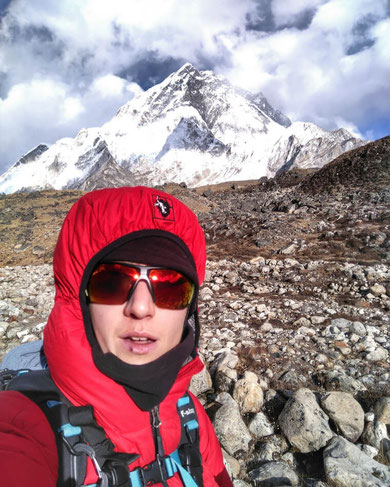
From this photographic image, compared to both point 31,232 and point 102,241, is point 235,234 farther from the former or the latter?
point 31,232

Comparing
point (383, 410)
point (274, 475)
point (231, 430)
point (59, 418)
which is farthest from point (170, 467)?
point (383, 410)

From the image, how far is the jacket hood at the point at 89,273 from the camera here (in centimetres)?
135

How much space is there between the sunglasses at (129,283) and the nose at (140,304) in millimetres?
21

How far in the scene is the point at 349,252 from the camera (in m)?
8.12

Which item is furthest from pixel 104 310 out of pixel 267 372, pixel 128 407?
pixel 267 372

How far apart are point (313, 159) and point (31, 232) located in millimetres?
160166

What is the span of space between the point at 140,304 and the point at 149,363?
311 millimetres

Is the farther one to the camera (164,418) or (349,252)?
(349,252)

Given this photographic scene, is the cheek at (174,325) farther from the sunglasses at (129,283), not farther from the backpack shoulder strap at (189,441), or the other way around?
the backpack shoulder strap at (189,441)

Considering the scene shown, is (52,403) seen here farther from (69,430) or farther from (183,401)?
(183,401)

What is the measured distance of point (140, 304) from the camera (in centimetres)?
140

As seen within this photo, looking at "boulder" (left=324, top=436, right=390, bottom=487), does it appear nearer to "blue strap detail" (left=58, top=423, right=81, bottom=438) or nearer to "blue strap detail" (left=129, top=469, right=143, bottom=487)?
"blue strap detail" (left=129, top=469, right=143, bottom=487)

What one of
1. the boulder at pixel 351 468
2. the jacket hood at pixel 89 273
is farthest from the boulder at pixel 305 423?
the jacket hood at pixel 89 273

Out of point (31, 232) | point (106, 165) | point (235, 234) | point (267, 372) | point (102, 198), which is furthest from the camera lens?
point (106, 165)
